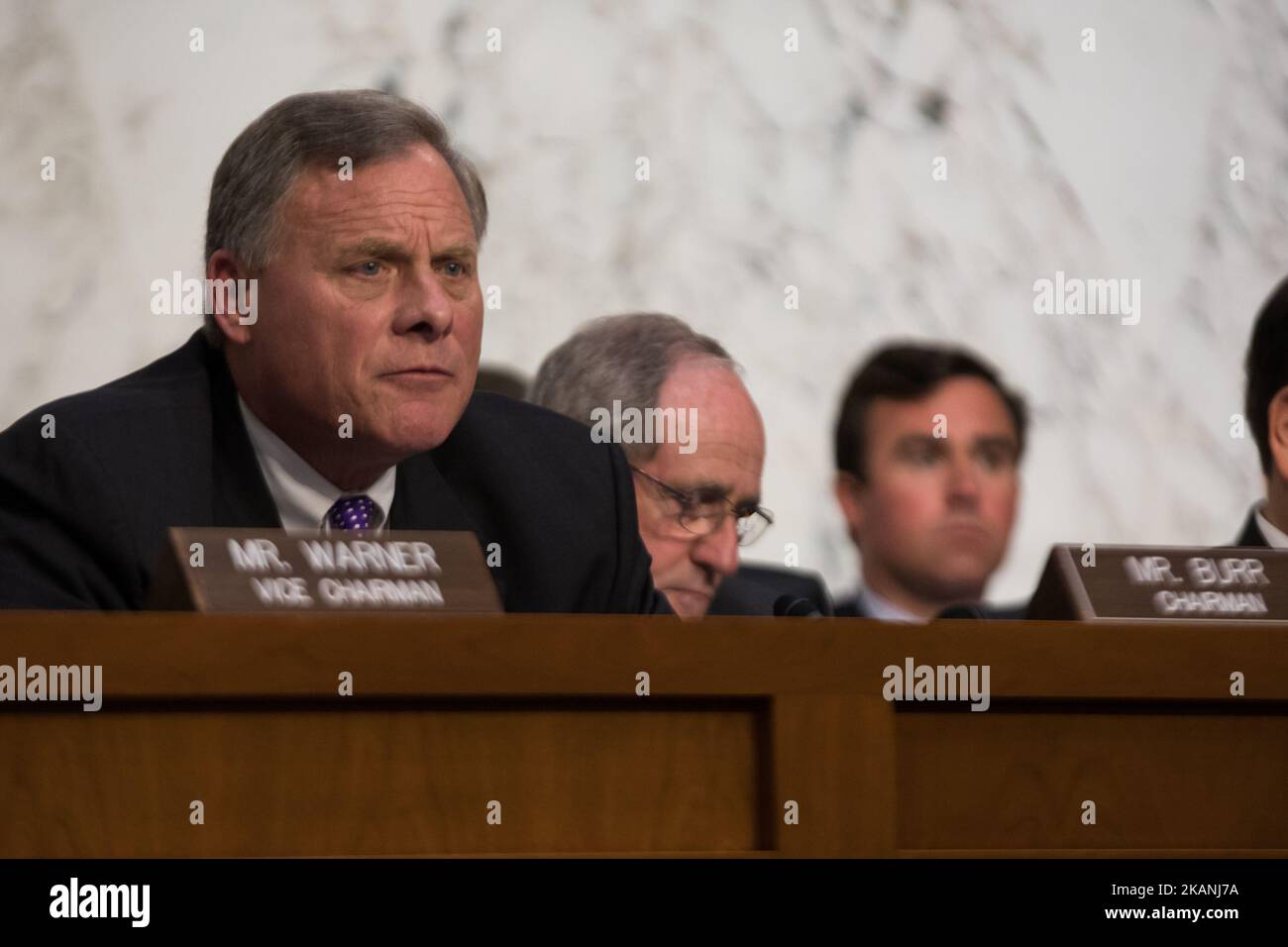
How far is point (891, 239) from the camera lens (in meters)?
3.82

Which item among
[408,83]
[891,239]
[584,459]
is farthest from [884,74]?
[584,459]

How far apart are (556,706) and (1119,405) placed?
3.01 meters

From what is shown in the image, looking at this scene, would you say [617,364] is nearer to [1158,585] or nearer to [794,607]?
[794,607]

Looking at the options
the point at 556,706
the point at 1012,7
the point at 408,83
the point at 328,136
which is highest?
the point at 1012,7

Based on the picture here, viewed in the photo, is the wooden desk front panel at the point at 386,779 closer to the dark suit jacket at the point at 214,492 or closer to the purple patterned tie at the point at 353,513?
the dark suit jacket at the point at 214,492

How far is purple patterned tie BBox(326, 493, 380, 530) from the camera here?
151 cm

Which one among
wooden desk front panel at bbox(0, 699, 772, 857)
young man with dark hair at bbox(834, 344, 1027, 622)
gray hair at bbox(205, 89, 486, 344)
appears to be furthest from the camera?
young man with dark hair at bbox(834, 344, 1027, 622)

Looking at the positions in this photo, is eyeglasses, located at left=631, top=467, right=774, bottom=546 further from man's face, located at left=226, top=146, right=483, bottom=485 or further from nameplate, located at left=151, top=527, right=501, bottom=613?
nameplate, located at left=151, top=527, right=501, bottom=613

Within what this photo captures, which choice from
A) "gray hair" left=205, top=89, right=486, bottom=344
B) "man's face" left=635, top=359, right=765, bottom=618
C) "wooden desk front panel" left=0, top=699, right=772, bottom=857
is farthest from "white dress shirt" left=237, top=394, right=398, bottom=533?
"man's face" left=635, top=359, right=765, bottom=618

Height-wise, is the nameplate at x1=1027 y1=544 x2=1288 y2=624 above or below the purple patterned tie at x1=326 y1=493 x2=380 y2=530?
below

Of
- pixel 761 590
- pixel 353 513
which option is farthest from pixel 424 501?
pixel 761 590

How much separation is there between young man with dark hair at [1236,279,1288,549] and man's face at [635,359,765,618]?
568 millimetres
